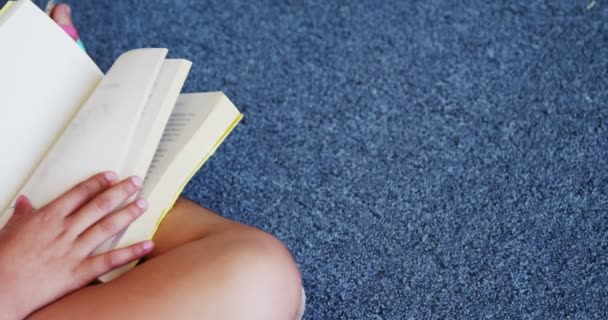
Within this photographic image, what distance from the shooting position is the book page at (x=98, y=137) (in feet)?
2.03

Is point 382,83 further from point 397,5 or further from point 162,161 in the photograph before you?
A: point 162,161

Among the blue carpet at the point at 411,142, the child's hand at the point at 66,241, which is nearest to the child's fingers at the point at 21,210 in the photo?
the child's hand at the point at 66,241

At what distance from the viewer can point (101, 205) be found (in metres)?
0.60

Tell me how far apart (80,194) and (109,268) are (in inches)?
2.8

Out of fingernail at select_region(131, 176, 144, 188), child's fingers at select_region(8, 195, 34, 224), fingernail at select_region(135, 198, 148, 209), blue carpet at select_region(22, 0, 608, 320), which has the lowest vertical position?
blue carpet at select_region(22, 0, 608, 320)

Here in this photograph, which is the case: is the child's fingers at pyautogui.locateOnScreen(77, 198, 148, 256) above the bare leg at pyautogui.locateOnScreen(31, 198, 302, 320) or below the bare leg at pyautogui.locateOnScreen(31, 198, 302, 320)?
above

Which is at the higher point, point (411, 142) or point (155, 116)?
point (155, 116)

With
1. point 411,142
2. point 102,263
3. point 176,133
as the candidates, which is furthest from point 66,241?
point 411,142

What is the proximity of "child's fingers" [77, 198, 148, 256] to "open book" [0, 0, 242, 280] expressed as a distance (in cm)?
2

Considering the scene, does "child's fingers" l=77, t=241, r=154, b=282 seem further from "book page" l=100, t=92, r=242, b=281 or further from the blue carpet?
the blue carpet

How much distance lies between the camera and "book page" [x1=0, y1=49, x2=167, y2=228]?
62cm

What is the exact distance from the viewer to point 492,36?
95cm

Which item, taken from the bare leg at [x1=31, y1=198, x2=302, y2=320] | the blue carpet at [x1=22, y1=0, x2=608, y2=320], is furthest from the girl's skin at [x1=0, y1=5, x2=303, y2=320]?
the blue carpet at [x1=22, y1=0, x2=608, y2=320]

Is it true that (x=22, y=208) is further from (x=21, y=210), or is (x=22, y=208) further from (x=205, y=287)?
(x=205, y=287)
